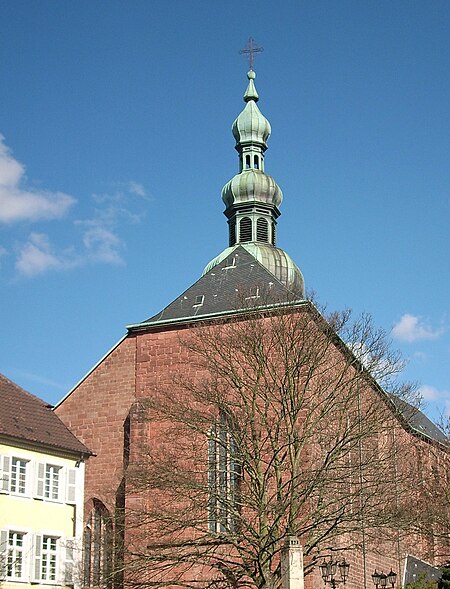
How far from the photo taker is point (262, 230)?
47719 mm

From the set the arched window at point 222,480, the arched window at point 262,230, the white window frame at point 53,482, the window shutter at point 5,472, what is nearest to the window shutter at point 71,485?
the white window frame at point 53,482

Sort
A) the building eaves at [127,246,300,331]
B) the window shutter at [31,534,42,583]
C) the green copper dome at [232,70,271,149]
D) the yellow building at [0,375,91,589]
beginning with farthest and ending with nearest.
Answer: the green copper dome at [232,70,271,149]
the building eaves at [127,246,300,331]
the window shutter at [31,534,42,583]
the yellow building at [0,375,91,589]

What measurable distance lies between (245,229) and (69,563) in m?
20.1

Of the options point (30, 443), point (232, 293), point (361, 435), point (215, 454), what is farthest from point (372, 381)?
point (30, 443)

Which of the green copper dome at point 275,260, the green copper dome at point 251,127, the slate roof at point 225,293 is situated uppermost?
the green copper dome at point 251,127

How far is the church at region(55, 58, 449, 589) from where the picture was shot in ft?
92.0

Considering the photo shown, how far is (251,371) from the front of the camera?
31.3 meters

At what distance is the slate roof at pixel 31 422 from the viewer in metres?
33.1

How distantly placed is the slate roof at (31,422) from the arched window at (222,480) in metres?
5.81

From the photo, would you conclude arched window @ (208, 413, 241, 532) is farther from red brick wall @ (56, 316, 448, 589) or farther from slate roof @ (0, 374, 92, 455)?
slate roof @ (0, 374, 92, 455)

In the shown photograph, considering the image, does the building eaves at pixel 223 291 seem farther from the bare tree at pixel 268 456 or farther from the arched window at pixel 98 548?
the arched window at pixel 98 548

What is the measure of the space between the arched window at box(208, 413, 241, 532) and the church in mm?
95

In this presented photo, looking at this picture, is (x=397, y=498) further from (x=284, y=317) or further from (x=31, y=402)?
(x=31, y=402)

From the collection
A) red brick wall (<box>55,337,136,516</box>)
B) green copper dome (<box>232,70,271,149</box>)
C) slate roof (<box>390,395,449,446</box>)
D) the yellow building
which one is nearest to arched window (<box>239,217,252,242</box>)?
green copper dome (<box>232,70,271,149</box>)
